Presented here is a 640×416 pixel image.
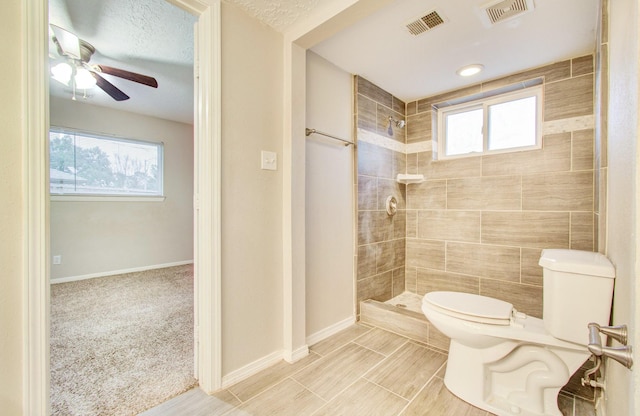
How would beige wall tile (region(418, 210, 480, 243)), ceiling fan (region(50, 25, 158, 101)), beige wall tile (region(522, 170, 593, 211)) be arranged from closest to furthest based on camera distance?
ceiling fan (region(50, 25, 158, 101)) < beige wall tile (region(522, 170, 593, 211)) < beige wall tile (region(418, 210, 480, 243))

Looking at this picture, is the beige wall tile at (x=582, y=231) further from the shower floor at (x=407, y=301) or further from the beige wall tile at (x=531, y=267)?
the shower floor at (x=407, y=301)

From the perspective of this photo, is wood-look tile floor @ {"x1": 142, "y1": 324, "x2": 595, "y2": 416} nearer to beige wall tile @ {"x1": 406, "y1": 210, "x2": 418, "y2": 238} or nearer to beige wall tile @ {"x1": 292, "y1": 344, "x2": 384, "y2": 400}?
beige wall tile @ {"x1": 292, "y1": 344, "x2": 384, "y2": 400}

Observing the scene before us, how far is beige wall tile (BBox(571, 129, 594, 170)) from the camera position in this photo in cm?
201

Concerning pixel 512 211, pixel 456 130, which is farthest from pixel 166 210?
pixel 512 211

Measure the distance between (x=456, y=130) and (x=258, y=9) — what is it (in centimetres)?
217

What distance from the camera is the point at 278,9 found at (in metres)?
1.60

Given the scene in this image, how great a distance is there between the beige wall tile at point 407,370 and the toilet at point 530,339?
167mm

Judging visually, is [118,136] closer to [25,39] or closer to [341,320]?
[25,39]

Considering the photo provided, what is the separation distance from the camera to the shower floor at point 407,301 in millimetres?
2617

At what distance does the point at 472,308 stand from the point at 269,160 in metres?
1.48

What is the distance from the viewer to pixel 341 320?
7.45 ft

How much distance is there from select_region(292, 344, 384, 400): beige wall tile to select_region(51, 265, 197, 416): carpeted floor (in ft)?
2.23

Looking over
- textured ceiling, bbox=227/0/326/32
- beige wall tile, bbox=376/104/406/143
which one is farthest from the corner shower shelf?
textured ceiling, bbox=227/0/326/32

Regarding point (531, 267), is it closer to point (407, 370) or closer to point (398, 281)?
point (398, 281)
